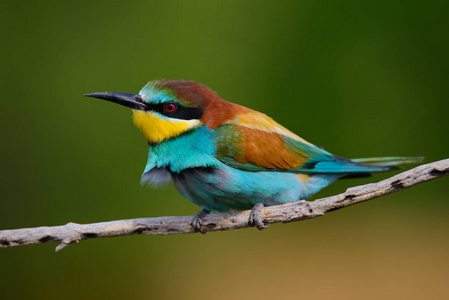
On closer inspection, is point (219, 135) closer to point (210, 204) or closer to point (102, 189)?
point (210, 204)

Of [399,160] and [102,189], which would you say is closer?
[399,160]

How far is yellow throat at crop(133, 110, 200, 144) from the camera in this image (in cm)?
282

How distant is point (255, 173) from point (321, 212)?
551 millimetres

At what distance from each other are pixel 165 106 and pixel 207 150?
0.29m

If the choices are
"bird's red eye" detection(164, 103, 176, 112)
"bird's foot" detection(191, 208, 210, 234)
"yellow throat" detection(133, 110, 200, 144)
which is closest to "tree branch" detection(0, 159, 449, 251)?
"bird's foot" detection(191, 208, 210, 234)

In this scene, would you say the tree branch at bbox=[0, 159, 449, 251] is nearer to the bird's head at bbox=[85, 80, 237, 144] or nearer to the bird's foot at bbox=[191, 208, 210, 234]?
the bird's foot at bbox=[191, 208, 210, 234]

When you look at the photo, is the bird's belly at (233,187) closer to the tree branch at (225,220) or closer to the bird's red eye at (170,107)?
the tree branch at (225,220)

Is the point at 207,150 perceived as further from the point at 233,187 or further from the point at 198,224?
the point at 198,224

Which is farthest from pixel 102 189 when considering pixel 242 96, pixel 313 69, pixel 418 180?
pixel 418 180

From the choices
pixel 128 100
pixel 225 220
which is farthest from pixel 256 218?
pixel 128 100

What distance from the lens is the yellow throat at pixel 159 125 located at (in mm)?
2818

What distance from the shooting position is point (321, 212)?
247 cm

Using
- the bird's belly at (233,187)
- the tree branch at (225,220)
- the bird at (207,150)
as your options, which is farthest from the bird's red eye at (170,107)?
the tree branch at (225,220)

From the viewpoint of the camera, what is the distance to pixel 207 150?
112 inches
